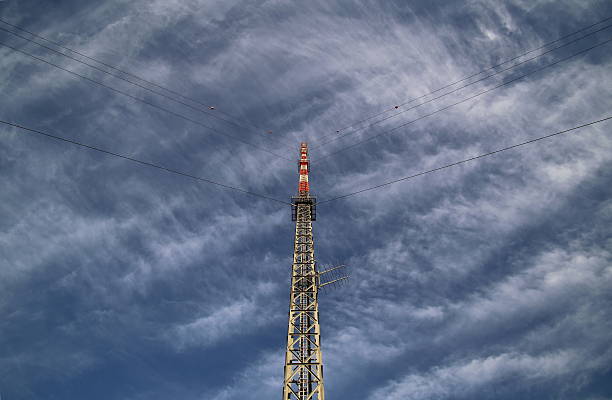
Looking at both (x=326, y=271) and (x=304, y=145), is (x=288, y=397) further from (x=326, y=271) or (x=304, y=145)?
(x=304, y=145)

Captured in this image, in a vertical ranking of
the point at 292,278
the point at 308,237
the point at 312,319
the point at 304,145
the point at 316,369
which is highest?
the point at 304,145

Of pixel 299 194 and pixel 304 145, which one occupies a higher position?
pixel 304 145

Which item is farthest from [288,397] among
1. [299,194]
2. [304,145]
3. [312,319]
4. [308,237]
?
[304,145]

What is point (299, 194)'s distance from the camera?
45.1 metres

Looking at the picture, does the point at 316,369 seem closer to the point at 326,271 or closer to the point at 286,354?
the point at 286,354

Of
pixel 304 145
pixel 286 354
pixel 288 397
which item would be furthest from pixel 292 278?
pixel 304 145

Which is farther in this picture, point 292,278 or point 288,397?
point 292,278

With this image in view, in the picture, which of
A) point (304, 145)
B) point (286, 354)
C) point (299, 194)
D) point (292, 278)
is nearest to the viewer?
point (286, 354)

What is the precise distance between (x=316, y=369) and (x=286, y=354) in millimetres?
2596

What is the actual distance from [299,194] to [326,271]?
10.4 meters

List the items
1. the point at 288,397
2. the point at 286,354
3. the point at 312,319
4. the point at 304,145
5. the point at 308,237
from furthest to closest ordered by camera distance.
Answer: the point at 304,145 < the point at 308,237 < the point at 312,319 < the point at 286,354 < the point at 288,397

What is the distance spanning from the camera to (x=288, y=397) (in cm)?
2989

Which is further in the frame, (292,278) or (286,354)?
(292,278)

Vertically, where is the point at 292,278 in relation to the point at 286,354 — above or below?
above
